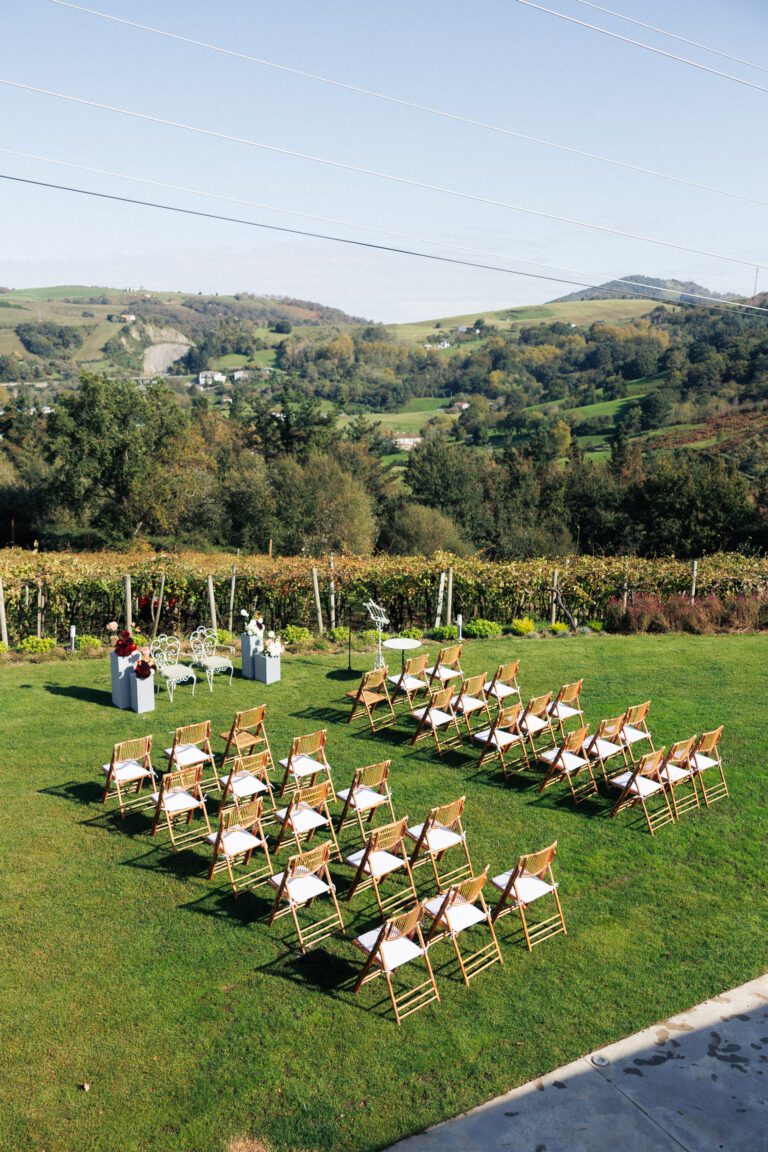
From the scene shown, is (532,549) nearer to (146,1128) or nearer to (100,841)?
(100,841)

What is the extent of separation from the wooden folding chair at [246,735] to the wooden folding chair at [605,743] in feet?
15.0

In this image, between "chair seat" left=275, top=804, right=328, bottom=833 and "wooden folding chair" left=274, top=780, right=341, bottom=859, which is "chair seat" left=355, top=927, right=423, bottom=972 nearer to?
"wooden folding chair" left=274, top=780, right=341, bottom=859

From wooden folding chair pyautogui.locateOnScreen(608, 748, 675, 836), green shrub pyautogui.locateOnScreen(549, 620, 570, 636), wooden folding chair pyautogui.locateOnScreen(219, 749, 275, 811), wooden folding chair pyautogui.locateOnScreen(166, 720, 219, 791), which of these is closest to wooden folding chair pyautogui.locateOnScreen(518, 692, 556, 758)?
wooden folding chair pyautogui.locateOnScreen(608, 748, 675, 836)

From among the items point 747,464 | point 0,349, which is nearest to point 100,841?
point 747,464

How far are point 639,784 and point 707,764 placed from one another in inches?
53.9

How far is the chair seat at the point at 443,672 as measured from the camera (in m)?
14.8

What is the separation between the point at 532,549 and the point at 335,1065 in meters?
40.7

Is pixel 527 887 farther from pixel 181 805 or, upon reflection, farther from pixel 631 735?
pixel 631 735

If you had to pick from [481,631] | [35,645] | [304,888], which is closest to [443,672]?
[481,631]

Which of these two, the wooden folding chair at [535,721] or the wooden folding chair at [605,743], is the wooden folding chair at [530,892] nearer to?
the wooden folding chair at [605,743]

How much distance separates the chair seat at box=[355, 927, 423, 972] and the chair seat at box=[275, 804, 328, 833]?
1951mm

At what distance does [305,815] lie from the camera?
996 centimetres

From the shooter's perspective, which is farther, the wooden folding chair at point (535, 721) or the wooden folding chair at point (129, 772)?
the wooden folding chair at point (535, 721)

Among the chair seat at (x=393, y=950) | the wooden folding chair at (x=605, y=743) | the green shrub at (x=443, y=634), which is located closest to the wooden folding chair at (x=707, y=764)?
the wooden folding chair at (x=605, y=743)
